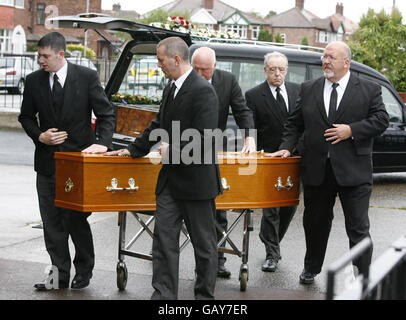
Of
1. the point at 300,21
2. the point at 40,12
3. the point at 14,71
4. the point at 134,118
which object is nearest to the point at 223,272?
the point at 134,118

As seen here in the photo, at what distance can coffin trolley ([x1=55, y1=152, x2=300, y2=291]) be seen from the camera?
5.56 metres

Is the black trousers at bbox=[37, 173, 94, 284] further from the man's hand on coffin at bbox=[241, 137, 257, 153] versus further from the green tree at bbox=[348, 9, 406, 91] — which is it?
the green tree at bbox=[348, 9, 406, 91]

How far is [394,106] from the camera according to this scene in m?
11.9

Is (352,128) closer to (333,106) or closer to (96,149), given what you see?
(333,106)

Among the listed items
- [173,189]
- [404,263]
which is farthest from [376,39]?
[404,263]

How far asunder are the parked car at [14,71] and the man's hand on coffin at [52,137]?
77.2 feet

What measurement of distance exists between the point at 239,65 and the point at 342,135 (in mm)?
4437

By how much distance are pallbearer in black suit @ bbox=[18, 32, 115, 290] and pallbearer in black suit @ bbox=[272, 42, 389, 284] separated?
5.41 feet

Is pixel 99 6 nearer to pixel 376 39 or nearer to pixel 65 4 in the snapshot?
pixel 65 4

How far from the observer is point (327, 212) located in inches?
258

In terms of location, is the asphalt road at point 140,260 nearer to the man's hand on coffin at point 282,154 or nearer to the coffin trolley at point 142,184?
the coffin trolley at point 142,184

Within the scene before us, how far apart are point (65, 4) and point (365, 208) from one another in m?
69.1

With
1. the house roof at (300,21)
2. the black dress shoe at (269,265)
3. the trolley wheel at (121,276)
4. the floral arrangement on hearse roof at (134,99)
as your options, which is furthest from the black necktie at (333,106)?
the house roof at (300,21)

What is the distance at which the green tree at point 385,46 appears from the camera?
26766 mm
